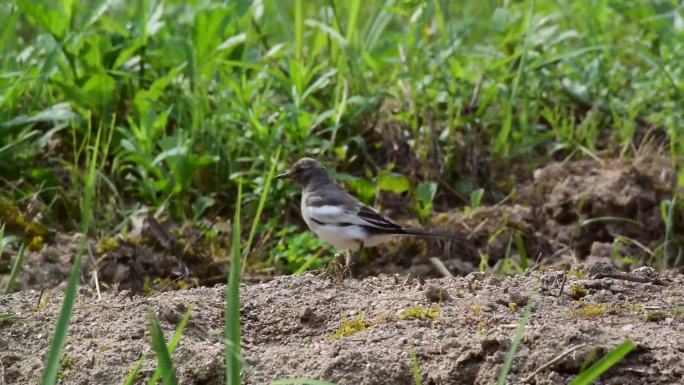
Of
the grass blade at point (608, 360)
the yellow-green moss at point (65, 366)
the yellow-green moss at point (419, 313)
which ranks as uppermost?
the grass blade at point (608, 360)

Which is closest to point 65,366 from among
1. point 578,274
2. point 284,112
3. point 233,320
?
point 233,320

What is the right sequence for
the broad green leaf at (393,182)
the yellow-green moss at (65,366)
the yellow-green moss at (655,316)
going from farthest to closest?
the broad green leaf at (393,182)
the yellow-green moss at (655,316)
the yellow-green moss at (65,366)

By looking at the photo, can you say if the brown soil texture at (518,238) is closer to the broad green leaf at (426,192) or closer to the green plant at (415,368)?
the broad green leaf at (426,192)

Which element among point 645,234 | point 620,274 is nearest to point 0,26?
point 645,234

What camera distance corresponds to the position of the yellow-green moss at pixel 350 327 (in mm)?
4059

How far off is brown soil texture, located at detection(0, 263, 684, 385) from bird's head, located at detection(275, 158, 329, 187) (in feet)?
5.91

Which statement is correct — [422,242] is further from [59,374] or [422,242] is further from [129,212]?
[59,374]

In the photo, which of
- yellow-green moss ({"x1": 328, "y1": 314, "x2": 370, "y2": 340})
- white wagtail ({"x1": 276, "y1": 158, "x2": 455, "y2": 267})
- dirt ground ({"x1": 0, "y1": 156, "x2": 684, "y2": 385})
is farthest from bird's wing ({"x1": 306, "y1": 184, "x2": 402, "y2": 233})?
yellow-green moss ({"x1": 328, "y1": 314, "x2": 370, "y2": 340})

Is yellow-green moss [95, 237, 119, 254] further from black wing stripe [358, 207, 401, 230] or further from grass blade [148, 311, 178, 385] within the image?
grass blade [148, 311, 178, 385]

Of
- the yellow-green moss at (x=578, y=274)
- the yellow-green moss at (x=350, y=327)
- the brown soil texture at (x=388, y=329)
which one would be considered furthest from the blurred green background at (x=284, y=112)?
the yellow-green moss at (x=350, y=327)

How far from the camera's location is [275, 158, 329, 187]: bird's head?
21.1ft

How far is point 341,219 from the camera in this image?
617 centimetres

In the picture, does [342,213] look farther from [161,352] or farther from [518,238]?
[161,352]

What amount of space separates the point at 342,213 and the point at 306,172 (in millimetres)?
341
